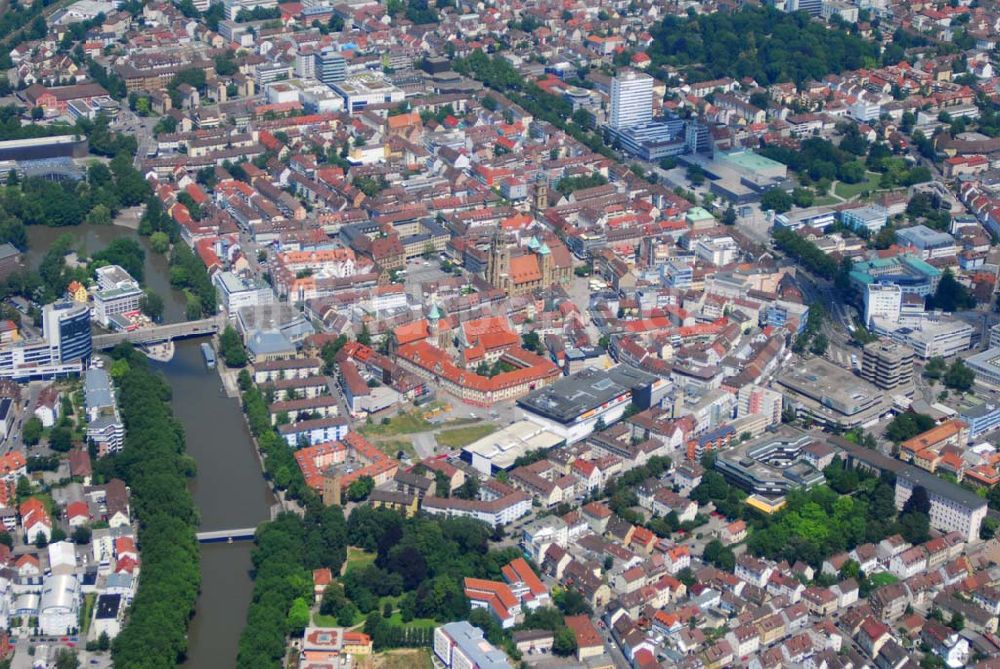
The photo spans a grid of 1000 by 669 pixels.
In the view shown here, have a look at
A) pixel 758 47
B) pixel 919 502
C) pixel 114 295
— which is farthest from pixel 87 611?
A: pixel 758 47

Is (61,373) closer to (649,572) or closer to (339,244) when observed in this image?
(339,244)

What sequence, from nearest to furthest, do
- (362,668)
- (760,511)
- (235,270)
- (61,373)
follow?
(362,668), (760,511), (61,373), (235,270)

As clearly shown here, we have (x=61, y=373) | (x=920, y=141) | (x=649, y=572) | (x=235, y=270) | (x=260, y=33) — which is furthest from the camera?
(x=260, y=33)

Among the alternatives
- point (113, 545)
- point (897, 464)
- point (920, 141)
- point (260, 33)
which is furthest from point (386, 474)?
point (260, 33)

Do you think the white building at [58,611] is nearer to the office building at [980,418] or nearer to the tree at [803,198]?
the office building at [980,418]

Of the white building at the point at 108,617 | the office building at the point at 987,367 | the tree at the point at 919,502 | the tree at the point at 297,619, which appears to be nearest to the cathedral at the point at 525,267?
the office building at the point at 987,367

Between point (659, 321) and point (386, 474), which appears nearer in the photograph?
point (386, 474)
